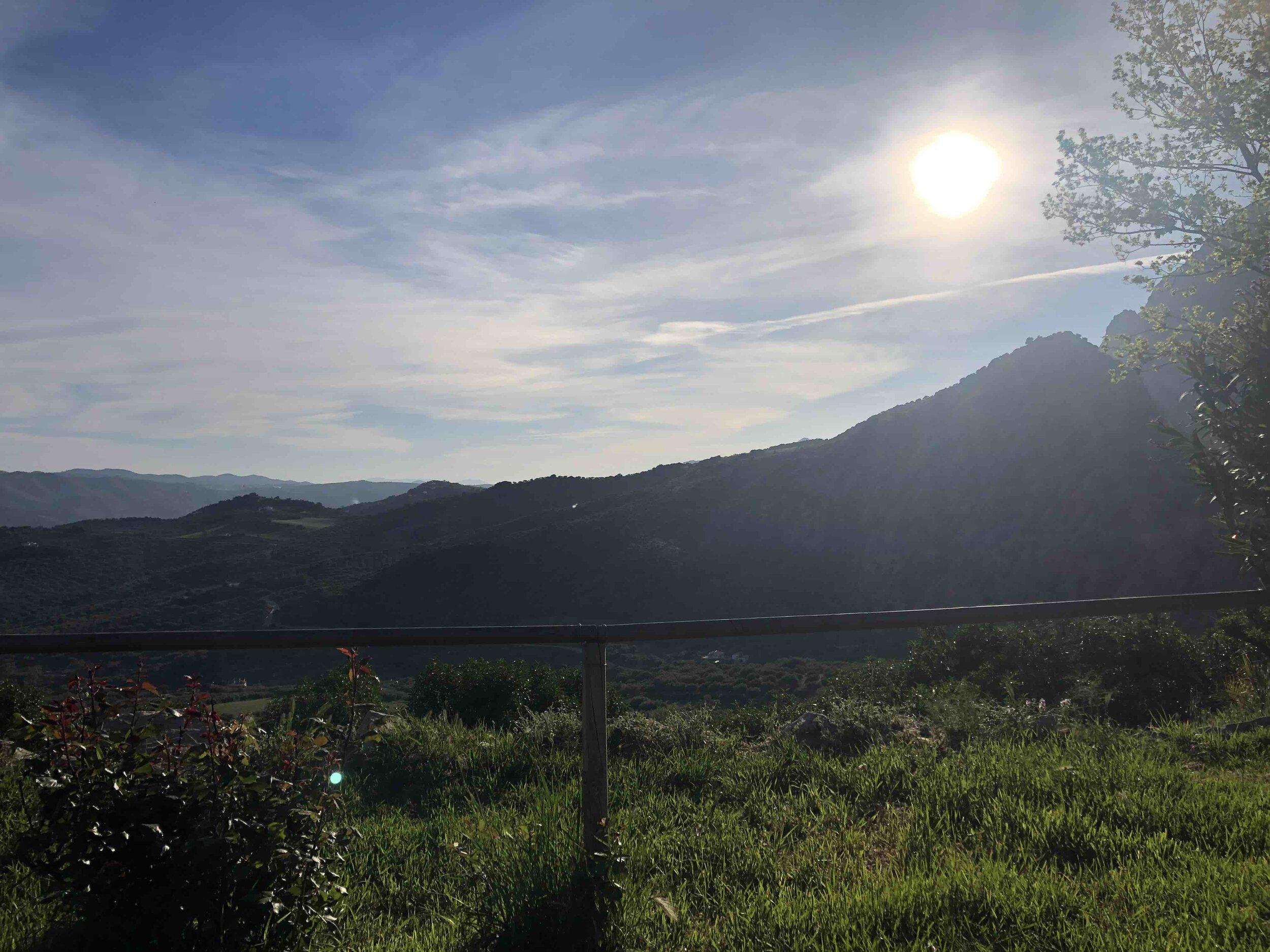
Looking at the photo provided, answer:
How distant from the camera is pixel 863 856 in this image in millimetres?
3330

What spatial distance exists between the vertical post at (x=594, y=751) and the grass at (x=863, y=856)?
0.37 ft

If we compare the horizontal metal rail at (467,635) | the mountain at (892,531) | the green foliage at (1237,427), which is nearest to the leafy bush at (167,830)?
the horizontal metal rail at (467,635)

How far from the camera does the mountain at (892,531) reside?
148ft

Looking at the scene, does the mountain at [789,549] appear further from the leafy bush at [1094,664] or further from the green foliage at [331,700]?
the green foliage at [331,700]

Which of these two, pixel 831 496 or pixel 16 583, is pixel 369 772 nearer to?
pixel 831 496

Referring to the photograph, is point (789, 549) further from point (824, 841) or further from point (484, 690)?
point (824, 841)

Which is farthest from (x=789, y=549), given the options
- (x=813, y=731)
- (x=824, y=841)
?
(x=824, y=841)

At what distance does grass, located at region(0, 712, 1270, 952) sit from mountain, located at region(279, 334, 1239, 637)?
1654 inches

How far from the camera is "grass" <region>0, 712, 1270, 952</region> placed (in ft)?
8.97

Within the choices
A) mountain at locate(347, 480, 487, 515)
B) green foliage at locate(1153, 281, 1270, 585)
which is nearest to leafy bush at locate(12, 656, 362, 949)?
green foliage at locate(1153, 281, 1270, 585)

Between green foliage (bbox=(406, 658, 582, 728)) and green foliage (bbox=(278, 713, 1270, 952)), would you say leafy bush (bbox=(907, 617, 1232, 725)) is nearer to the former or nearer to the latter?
green foliage (bbox=(278, 713, 1270, 952))

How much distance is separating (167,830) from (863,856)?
259 cm

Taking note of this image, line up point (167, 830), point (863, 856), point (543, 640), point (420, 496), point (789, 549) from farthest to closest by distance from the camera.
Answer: point (420, 496), point (789, 549), point (863, 856), point (543, 640), point (167, 830)

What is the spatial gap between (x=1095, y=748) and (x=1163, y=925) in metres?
2.15
